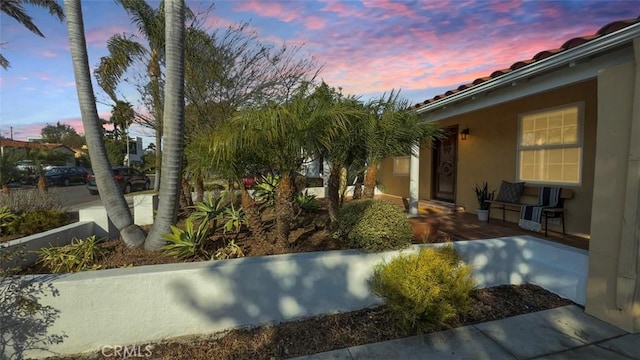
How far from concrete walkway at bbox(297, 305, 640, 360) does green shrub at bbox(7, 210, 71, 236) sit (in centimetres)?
552

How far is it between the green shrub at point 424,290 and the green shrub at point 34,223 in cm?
583

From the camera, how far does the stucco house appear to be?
311 cm

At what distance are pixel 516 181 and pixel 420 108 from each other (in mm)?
2549

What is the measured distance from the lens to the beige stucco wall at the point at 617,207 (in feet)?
10.0

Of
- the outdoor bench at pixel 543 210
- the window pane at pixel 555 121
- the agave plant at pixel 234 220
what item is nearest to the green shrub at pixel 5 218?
the agave plant at pixel 234 220

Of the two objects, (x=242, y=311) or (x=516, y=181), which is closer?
(x=242, y=311)

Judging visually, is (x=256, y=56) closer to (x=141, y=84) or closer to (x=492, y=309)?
(x=141, y=84)

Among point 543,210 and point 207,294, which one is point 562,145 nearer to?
point 543,210

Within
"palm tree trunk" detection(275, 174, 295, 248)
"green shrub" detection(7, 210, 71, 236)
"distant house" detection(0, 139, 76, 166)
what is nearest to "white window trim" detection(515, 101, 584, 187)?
"palm tree trunk" detection(275, 174, 295, 248)

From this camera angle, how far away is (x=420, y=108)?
679 cm

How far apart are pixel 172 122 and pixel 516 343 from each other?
4467 millimetres

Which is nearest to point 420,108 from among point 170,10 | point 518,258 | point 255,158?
point 518,258

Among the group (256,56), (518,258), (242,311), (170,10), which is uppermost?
(256,56)

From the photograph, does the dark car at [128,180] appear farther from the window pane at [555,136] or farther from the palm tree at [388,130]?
the window pane at [555,136]
